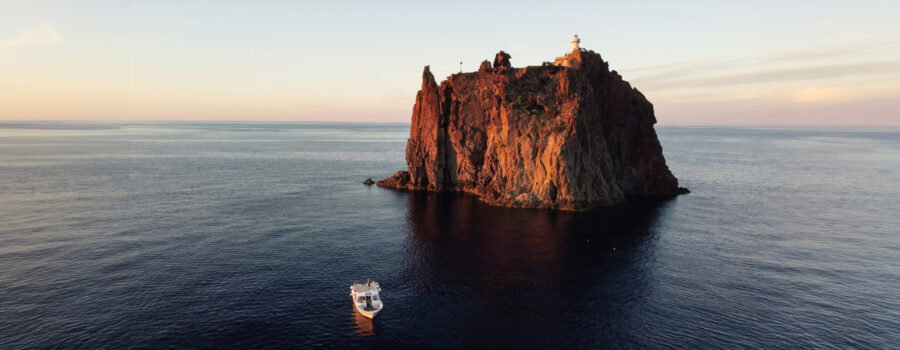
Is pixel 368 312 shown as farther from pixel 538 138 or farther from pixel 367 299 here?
pixel 538 138

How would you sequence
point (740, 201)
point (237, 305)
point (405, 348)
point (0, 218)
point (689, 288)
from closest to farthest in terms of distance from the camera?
point (405, 348)
point (237, 305)
point (689, 288)
point (0, 218)
point (740, 201)

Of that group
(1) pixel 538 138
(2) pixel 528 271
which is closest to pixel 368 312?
(2) pixel 528 271

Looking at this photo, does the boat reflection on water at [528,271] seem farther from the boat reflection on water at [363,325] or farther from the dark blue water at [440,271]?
the boat reflection on water at [363,325]

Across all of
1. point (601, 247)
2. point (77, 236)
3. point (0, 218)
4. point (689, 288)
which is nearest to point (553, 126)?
point (601, 247)

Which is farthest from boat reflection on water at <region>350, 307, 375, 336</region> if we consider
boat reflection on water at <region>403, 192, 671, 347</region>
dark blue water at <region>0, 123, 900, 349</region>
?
boat reflection on water at <region>403, 192, 671, 347</region>

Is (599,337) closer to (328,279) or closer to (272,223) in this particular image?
(328,279)

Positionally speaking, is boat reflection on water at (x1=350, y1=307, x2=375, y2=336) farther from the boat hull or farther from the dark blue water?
the boat hull

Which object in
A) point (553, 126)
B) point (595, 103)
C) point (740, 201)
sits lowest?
point (740, 201)
